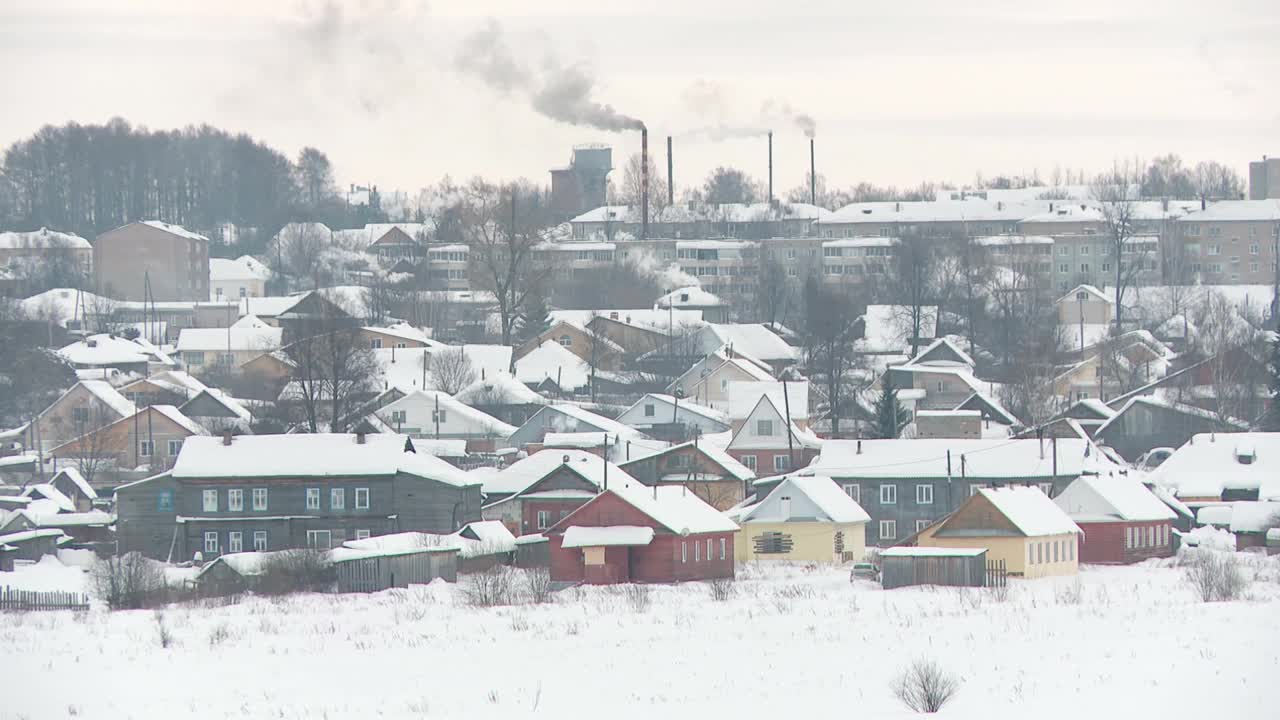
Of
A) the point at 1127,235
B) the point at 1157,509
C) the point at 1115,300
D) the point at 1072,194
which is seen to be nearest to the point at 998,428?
the point at 1157,509

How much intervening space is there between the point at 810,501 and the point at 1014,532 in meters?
8.35

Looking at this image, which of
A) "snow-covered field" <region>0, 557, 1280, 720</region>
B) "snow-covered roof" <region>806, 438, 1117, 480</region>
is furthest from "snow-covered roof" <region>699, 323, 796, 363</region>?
"snow-covered field" <region>0, 557, 1280, 720</region>

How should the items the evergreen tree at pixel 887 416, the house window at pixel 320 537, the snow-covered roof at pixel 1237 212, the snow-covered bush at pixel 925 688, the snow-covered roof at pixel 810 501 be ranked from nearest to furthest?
the snow-covered bush at pixel 925 688
the snow-covered roof at pixel 810 501
the house window at pixel 320 537
the evergreen tree at pixel 887 416
the snow-covered roof at pixel 1237 212

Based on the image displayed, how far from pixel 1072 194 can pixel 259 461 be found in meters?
103

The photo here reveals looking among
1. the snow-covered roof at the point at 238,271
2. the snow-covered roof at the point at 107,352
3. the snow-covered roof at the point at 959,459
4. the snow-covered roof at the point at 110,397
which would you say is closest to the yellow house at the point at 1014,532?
the snow-covered roof at the point at 959,459

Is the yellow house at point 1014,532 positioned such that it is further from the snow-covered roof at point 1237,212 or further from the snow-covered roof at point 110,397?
the snow-covered roof at point 1237,212

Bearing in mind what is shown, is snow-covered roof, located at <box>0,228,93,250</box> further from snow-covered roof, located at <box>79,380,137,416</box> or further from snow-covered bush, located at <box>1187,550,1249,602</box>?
snow-covered bush, located at <box>1187,550,1249,602</box>

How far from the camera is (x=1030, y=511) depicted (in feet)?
162

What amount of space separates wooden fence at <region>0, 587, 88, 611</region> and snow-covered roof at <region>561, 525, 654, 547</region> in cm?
1105

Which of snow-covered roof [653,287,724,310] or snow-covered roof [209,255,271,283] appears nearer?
snow-covered roof [653,287,724,310]

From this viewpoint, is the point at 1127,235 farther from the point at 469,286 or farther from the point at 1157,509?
the point at 1157,509

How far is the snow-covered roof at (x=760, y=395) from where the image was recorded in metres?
77.1

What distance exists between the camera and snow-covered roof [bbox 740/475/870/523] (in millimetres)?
55213

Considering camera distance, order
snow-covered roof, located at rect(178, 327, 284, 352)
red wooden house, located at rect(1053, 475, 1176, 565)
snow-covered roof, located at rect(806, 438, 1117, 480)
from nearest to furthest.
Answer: red wooden house, located at rect(1053, 475, 1176, 565) < snow-covered roof, located at rect(806, 438, 1117, 480) < snow-covered roof, located at rect(178, 327, 284, 352)
